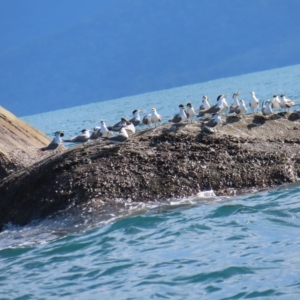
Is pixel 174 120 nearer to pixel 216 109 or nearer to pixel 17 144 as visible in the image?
pixel 216 109

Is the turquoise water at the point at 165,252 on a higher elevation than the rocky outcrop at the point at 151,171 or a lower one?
lower

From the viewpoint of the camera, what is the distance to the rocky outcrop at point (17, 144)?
18.0 m

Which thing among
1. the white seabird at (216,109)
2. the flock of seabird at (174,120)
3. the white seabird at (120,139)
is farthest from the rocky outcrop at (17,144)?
the white seabird at (216,109)

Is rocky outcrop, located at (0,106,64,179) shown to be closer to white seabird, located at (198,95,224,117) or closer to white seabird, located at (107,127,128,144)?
white seabird, located at (107,127,128,144)

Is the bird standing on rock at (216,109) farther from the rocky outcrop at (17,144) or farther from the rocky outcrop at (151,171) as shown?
the rocky outcrop at (151,171)

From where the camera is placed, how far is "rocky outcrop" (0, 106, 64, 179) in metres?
18.0

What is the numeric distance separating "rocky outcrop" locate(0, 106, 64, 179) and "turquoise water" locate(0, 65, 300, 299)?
4.45 m

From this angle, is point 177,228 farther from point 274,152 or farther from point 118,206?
point 274,152

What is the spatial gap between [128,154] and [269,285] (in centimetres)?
537

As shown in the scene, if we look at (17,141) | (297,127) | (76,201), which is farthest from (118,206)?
(17,141)

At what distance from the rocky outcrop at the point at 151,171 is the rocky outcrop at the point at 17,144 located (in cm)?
341

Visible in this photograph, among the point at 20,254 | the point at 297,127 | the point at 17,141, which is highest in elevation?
the point at 17,141

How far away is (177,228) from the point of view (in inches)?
493

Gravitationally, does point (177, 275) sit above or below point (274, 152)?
below
